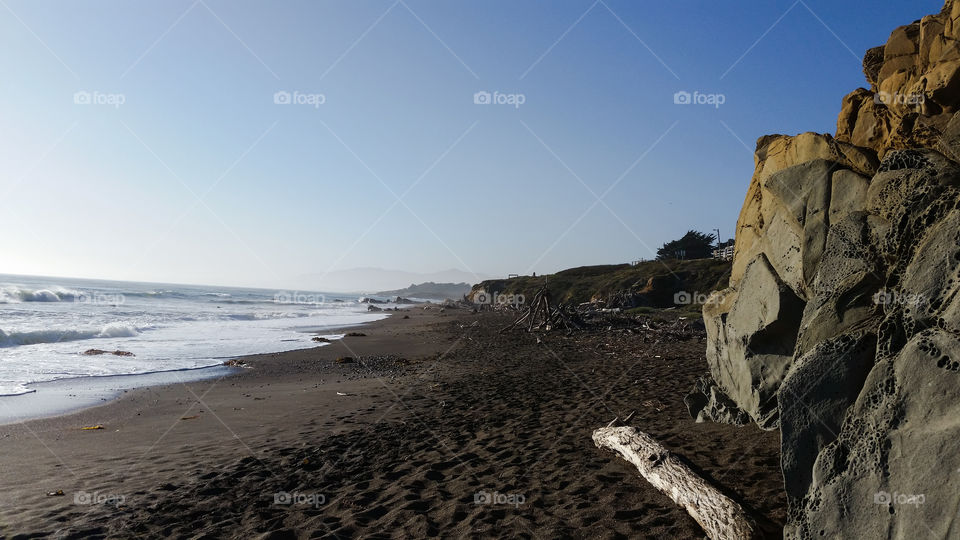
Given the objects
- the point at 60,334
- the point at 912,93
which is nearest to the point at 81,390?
the point at 60,334

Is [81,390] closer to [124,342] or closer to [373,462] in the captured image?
[373,462]

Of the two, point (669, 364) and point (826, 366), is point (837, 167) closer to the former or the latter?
point (826, 366)

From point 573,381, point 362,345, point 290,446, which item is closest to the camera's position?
point 290,446

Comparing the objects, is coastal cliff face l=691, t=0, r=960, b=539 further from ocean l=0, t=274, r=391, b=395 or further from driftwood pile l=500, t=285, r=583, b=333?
driftwood pile l=500, t=285, r=583, b=333

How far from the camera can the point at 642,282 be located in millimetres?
41094

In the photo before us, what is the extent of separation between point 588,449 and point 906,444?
4.11m

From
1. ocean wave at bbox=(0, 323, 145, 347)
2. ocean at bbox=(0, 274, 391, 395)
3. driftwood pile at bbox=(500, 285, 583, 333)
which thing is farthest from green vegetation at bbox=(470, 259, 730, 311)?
ocean wave at bbox=(0, 323, 145, 347)

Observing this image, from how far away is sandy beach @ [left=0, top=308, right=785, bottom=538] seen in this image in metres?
4.86

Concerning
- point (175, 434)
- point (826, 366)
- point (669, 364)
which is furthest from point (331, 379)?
point (826, 366)

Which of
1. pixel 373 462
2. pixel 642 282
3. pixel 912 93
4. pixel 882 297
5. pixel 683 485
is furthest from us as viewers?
pixel 642 282

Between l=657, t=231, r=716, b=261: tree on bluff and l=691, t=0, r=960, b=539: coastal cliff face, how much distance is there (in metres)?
54.3

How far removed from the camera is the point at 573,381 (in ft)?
37.3

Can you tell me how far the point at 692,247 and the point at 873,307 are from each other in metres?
57.3

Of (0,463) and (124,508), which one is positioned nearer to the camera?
(124,508)
